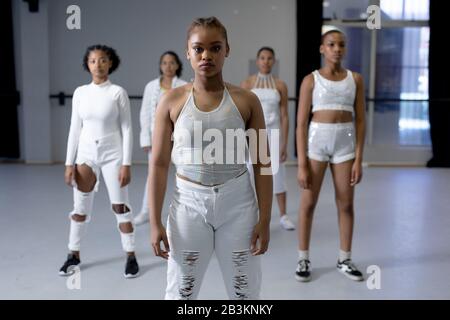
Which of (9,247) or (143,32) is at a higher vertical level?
(143,32)

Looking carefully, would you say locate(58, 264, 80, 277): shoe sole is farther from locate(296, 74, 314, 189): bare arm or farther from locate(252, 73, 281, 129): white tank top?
locate(252, 73, 281, 129): white tank top

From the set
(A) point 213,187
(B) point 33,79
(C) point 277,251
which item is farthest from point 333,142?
(B) point 33,79

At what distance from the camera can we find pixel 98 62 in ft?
9.41

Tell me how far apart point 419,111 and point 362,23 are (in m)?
1.60

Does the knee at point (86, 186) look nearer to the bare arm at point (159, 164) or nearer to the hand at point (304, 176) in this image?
the hand at point (304, 176)

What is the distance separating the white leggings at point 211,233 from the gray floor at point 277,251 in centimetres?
112

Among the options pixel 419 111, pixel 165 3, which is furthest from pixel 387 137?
pixel 165 3

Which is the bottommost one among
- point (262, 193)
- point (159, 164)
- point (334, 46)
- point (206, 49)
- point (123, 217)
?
point (123, 217)

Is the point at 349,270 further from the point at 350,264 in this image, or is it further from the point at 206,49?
the point at 206,49

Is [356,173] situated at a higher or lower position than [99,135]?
lower

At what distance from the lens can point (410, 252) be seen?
11.9ft

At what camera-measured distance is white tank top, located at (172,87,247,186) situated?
163 centimetres

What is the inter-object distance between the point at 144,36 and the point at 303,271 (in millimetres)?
5071
